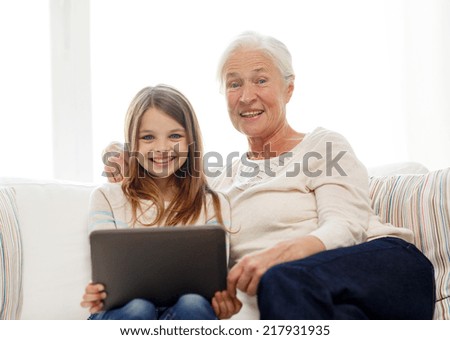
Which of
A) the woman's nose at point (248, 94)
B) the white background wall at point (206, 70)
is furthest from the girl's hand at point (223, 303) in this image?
the white background wall at point (206, 70)

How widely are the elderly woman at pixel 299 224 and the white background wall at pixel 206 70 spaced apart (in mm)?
732

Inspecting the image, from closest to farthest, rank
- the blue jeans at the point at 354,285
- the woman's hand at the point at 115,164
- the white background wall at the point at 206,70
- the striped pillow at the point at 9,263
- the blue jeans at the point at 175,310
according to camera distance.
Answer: the blue jeans at the point at 354,285 → the blue jeans at the point at 175,310 → the striped pillow at the point at 9,263 → the woman's hand at the point at 115,164 → the white background wall at the point at 206,70

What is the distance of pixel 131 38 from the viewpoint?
250 cm

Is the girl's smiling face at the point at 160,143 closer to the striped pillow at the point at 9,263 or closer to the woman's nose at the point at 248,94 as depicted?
the woman's nose at the point at 248,94

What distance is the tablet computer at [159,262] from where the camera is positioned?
3.86ft

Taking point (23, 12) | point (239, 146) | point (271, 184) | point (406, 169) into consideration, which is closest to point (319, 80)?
point (239, 146)

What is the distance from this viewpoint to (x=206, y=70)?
250 cm

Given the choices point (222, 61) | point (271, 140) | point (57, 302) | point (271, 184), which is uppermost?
point (222, 61)

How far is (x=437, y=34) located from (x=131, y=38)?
54.9 inches

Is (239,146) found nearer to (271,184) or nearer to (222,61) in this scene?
(222,61)

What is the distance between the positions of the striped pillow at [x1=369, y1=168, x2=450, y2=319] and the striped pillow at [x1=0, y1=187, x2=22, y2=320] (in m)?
1.03

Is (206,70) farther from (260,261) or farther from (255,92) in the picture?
(260,261)

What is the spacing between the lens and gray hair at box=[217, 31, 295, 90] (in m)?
1.73

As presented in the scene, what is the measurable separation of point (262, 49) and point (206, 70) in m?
0.81
